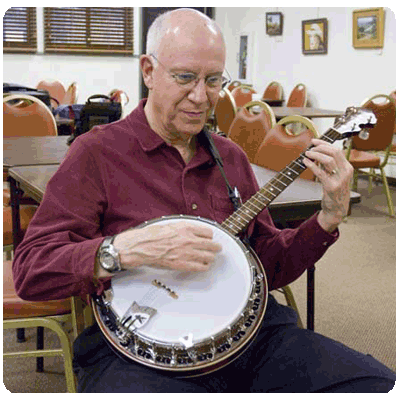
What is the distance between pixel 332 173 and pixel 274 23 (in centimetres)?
710

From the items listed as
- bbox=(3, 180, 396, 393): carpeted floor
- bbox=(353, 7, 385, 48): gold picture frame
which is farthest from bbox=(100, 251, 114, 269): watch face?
bbox=(353, 7, 385, 48): gold picture frame

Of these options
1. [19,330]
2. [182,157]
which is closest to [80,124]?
[19,330]

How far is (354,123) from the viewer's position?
1.38 m

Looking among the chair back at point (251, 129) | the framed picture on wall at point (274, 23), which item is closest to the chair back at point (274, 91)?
the framed picture on wall at point (274, 23)

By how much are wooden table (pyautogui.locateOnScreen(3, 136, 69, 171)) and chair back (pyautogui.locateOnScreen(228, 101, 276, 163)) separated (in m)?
0.89

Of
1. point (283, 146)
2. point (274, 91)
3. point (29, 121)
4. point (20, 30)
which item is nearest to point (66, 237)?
point (283, 146)

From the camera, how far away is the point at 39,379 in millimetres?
2150

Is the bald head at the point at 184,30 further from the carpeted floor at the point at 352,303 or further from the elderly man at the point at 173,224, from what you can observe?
the carpeted floor at the point at 352,303

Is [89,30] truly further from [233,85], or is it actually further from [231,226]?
[231,226]

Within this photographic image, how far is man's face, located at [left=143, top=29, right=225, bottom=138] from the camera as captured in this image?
4.16 ft

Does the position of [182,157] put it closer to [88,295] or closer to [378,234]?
[88,295]

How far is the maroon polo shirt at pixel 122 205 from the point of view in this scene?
3.81 feet

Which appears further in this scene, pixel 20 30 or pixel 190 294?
pixel 20 30

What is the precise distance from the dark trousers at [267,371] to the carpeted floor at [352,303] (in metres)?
1.02
